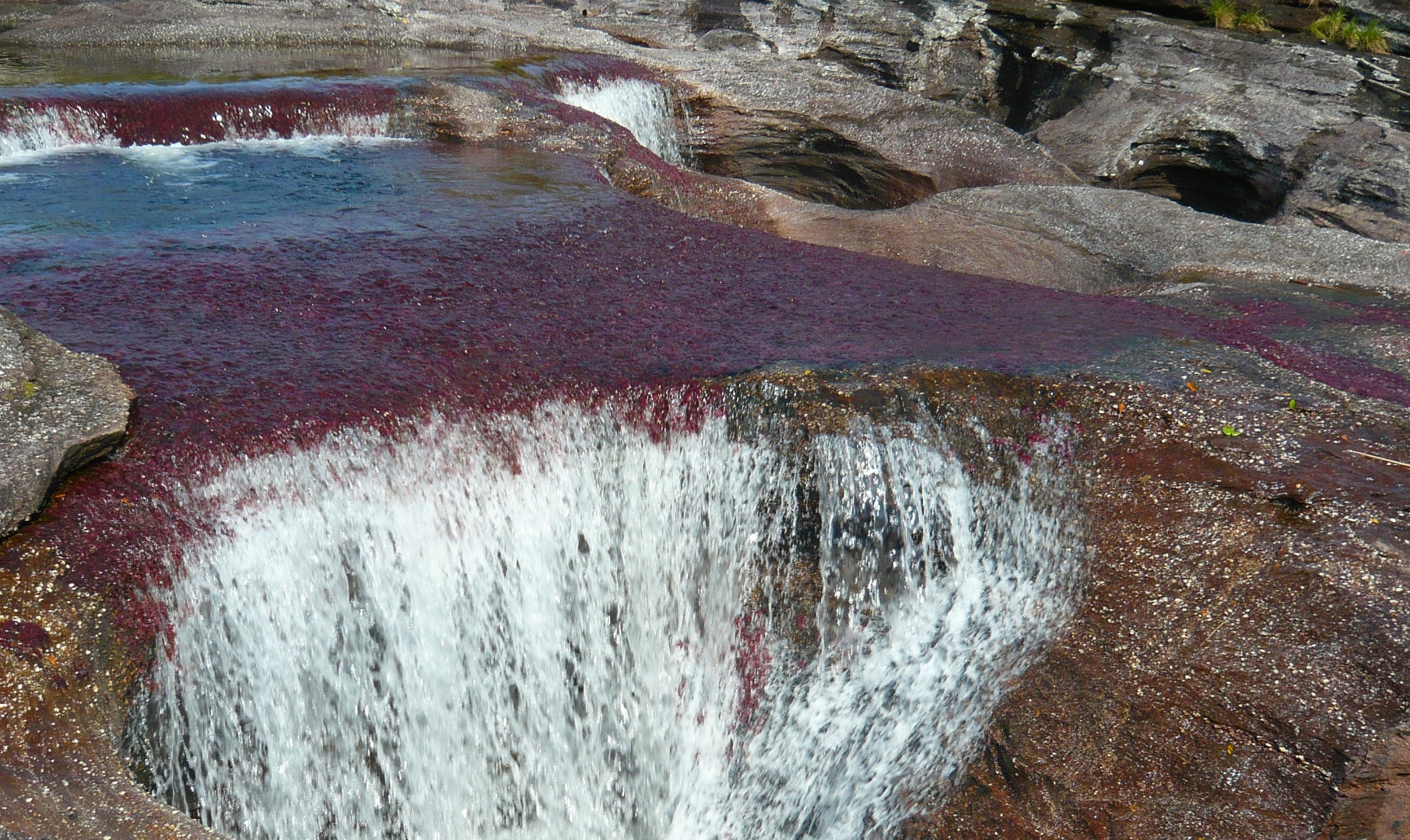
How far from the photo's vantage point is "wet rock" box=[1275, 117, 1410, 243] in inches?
434

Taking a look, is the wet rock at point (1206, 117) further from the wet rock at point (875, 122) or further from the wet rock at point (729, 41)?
the wet rock at point (729, 41)

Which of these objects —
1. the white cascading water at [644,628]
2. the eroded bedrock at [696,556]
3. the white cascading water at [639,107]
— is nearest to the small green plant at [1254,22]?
the white cascading water at [639,107]

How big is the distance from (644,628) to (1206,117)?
11.5 metres

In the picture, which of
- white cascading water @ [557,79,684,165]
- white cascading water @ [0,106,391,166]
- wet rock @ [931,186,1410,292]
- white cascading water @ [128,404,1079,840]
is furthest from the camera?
white cascading water @ [557,79,684,165]

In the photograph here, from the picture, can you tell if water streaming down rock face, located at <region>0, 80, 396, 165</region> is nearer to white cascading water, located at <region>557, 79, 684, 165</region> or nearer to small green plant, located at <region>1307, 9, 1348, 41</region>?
white cascading water, located at <region>557, 79, 684, 165</region>

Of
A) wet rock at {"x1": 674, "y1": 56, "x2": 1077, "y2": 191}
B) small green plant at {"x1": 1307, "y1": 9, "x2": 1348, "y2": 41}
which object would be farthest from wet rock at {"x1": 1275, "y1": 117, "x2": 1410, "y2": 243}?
wet rock at {"x1": 674, "y1": 56, "x2": 1077, "y2": 191}

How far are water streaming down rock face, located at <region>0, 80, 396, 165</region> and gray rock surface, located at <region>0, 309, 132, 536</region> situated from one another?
5456 mm

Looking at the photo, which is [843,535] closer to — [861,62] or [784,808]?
[784,808]

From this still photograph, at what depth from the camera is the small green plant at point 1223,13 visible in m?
14.1

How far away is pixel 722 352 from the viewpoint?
5.39 m

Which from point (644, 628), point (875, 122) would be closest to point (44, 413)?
point (644, 628)

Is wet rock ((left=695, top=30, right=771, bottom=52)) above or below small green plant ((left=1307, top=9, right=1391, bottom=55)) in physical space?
below

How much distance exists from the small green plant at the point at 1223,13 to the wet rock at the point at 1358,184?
9.54 feet

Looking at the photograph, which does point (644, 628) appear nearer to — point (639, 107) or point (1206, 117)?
point (639, 107)
